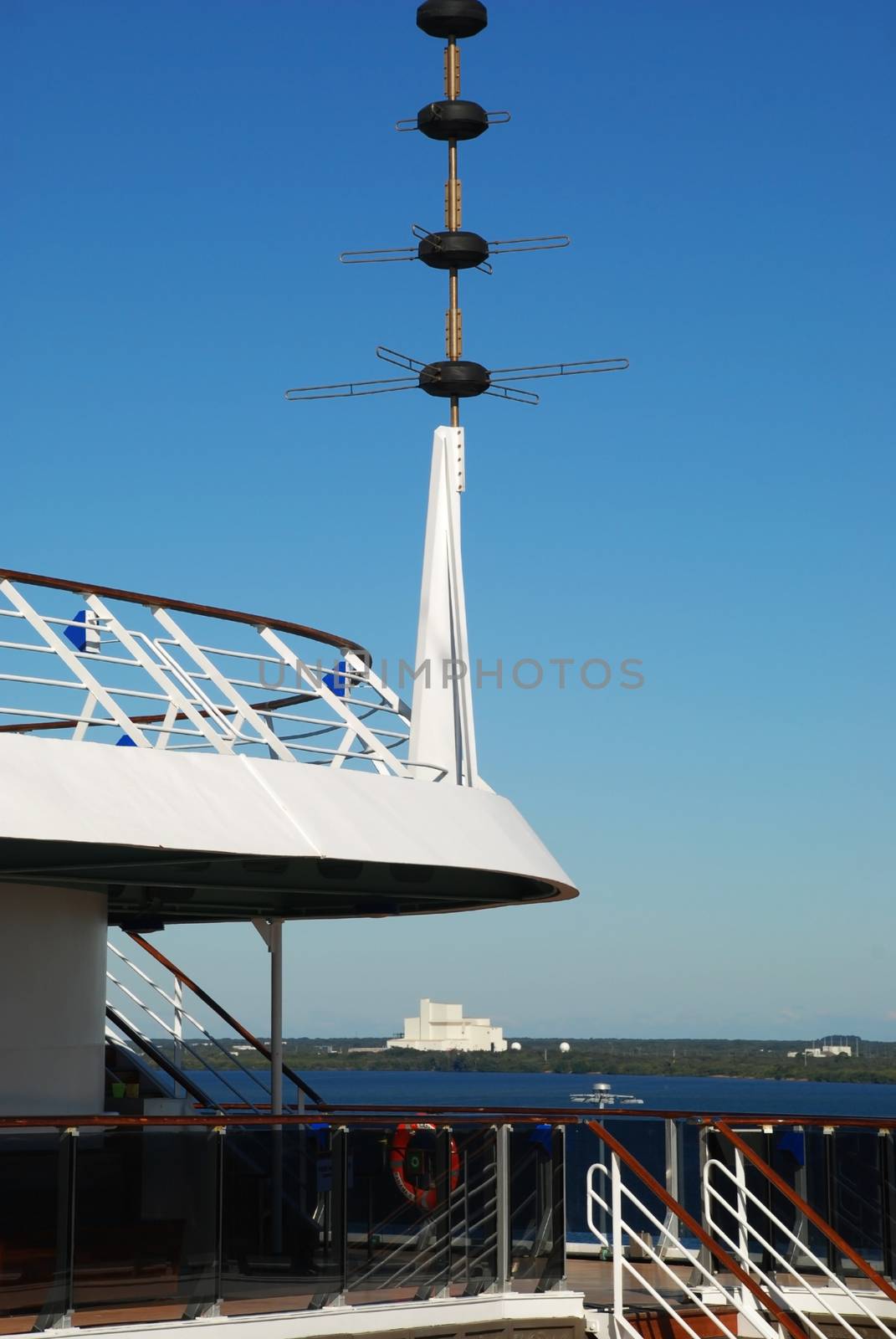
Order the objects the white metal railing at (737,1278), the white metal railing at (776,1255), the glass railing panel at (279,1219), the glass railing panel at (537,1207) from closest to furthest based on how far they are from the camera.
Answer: the glass railing panel at (279,1219), the white metal railing at (737,1278), the glass railing panel at (537,1207), the white metal railing at (776,1255)

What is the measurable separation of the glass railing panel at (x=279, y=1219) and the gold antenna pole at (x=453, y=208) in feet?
27.3

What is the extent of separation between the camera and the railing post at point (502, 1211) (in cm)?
1429

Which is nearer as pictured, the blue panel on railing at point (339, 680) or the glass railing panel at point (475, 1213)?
the glass railing panel at point (475, 1213)

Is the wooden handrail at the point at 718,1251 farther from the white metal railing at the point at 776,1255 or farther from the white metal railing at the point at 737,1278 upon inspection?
the white metal railing at the point at 776,1255

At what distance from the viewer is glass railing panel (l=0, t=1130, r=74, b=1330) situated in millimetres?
11492

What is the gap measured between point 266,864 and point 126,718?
2332 mm

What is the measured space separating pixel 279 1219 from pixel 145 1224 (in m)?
1.09

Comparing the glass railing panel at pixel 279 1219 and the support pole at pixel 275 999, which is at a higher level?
the support pole at pixel 275 999

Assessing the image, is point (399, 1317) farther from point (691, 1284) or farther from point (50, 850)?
point (50, 850)

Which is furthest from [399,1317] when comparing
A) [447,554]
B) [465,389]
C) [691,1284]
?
[465,389]

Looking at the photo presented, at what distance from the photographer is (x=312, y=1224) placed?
42.7 feet

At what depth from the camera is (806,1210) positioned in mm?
14352

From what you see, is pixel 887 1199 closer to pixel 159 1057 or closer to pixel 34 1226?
pixel 34 1226

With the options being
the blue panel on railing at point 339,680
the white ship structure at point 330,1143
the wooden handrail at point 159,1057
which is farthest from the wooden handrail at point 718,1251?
the wooden handrail at point 159,1057
